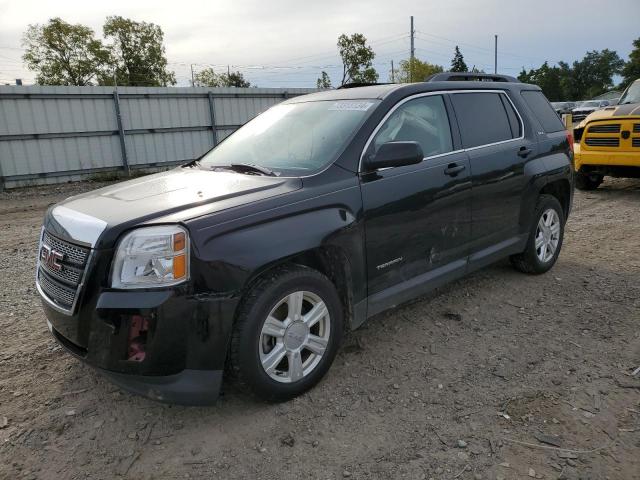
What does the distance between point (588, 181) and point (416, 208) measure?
7.93 meters

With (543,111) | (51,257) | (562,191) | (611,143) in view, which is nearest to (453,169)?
(543,111)

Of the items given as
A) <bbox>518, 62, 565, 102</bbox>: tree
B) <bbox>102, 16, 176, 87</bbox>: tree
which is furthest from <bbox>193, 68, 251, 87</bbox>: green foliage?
<bbox>518, 62, 565, 102</bbox>: tree

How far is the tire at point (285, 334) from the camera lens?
2.65 meters

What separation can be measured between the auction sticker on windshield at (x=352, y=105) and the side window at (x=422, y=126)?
0.17 m

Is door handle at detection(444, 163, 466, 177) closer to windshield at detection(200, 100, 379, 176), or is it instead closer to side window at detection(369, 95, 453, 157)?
side window at detection(369, 95, 453, 157)

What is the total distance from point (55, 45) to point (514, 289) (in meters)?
51.3

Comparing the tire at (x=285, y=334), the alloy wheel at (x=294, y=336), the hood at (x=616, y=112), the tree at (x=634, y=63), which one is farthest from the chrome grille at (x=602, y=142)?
the tree at (x=634, y=63)

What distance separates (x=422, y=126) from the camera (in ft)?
12.4

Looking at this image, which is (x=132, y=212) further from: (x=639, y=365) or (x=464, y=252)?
(x=639, y=365)

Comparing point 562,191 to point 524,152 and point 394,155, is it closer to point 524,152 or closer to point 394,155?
point 524,152

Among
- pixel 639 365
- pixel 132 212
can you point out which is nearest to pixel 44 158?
pixel 132 212

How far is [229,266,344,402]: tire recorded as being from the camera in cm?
265

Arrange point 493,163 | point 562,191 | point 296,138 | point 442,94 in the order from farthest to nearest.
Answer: point 562,191, point 493,163, point 442,94, point 296,138

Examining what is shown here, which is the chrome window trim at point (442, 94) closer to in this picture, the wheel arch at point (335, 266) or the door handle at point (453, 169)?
the door handle at point (453, 169)
